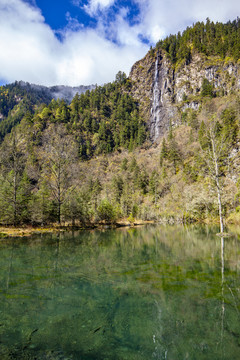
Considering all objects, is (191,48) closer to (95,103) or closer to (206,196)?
(95,103)

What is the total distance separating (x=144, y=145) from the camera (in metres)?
131

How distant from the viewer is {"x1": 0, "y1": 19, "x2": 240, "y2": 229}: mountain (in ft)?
93.7

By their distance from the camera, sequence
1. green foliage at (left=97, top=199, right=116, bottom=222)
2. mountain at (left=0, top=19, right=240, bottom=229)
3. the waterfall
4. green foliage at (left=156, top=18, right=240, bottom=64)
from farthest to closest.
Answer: the waterfall
green foliage at (left=156, top=18, right=240, bottom=64)
green foliage at (left=97, top=199, right=116, bottom=222)
mountain at (left=0, top=19, right=240, bottom=229)

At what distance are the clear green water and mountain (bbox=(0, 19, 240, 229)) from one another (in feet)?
54.9

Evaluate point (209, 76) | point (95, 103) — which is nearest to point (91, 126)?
point (95, 103)

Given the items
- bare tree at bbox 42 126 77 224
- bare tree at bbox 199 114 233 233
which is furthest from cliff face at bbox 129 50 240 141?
bare tree at bbox 42 126 77 224

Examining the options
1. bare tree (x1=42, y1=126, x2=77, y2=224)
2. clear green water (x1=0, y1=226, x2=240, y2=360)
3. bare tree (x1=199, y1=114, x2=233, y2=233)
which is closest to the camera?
clear green water (x1=0, y1=226, x2=240, y2=360)

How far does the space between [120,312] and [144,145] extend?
129820mm

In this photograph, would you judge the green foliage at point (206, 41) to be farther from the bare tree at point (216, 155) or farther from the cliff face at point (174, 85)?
the bare tree at point (216, 155)

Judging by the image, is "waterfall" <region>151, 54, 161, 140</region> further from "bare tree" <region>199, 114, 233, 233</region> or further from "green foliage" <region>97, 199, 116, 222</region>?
"green foliage" <region>97, 199, 116, 222</region>

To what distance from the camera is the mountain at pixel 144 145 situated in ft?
93.7

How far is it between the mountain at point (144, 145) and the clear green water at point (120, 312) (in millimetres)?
16746

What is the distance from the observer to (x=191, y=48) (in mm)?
157875

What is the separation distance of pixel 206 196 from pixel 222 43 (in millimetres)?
148223
